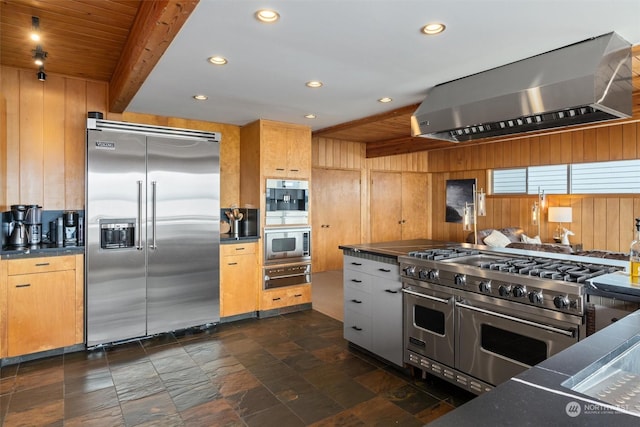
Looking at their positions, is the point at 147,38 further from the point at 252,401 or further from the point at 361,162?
the point at 361,162

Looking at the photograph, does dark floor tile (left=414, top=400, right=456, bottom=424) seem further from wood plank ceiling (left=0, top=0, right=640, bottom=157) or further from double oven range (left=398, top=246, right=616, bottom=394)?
wood plank ceiling (left=0, top=0, right=640, bottom=157)

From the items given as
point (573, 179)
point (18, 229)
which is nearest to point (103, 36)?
point (18, 229)

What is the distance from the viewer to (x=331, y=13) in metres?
2.13

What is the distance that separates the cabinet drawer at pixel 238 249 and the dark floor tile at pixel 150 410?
1.87 metres

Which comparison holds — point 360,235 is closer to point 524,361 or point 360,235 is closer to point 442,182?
point 442,182

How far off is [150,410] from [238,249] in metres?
2.16

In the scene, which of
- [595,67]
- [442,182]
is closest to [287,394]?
[595,67]

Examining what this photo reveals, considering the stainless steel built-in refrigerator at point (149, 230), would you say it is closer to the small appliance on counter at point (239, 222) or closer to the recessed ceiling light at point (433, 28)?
the small appliance on counter at point (239, 222)

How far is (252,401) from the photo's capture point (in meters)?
2.62

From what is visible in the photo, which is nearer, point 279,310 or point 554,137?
point 279,310

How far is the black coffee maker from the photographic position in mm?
3660

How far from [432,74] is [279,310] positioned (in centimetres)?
322

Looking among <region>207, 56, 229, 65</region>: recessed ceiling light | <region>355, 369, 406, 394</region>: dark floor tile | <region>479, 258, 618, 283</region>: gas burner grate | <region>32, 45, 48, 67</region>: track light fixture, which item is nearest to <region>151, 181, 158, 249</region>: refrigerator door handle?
<region>32, 45, 48, 67</region>: track light fixture

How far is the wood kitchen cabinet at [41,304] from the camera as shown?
3.15m
